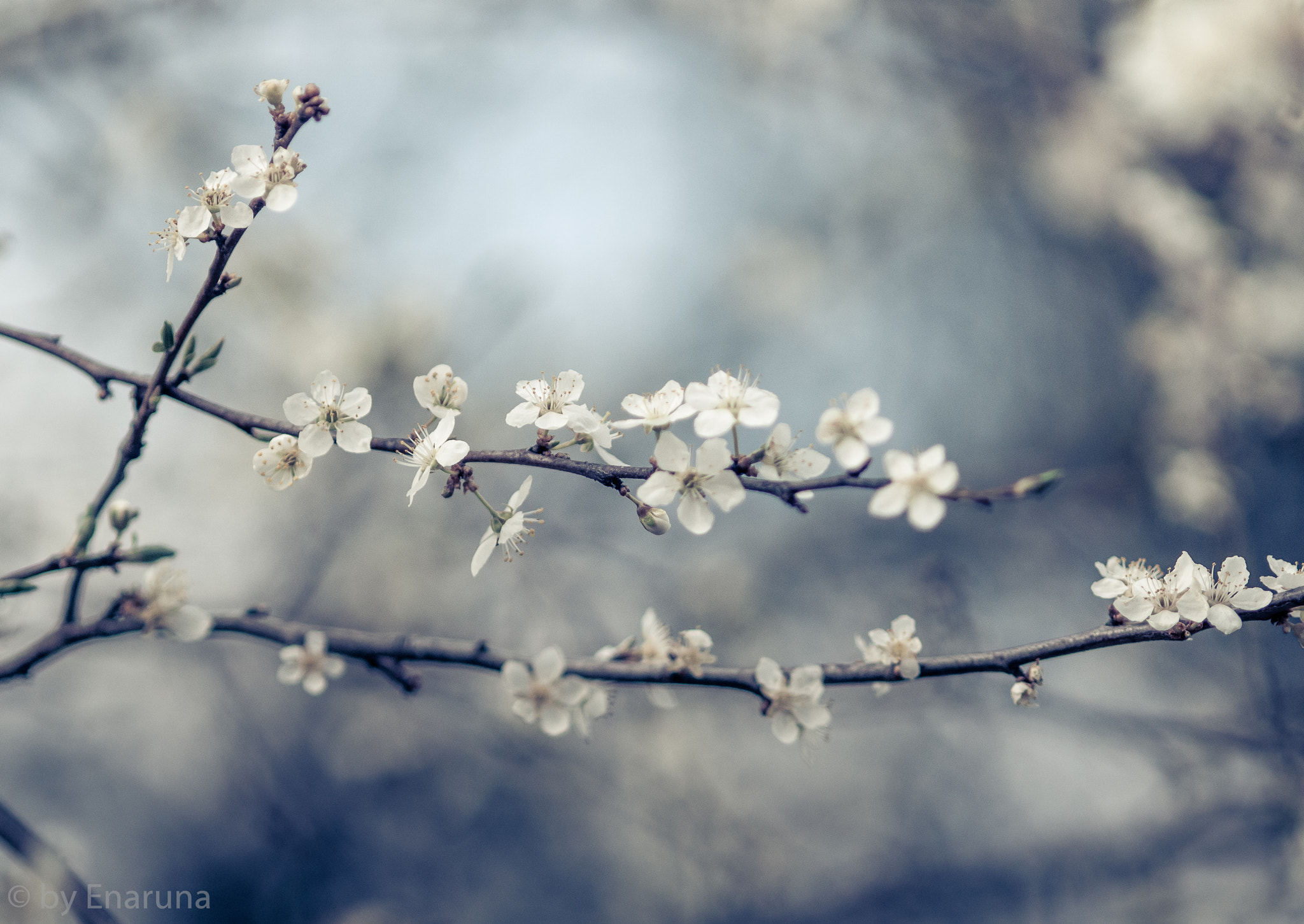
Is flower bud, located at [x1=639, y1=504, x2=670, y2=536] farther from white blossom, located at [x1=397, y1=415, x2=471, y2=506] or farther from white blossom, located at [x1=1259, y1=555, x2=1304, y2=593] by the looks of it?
white blossom, located at [x1=1259, y1=555, x2=1304, y2=593]

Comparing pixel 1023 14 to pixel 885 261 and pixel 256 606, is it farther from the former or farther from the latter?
pixel 256 606

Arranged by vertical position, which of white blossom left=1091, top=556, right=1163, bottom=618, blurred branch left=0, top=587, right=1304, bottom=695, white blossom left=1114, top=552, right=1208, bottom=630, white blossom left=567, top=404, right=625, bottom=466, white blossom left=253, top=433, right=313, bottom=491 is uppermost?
white blossom left=567, top=404, right=625, bottom=466

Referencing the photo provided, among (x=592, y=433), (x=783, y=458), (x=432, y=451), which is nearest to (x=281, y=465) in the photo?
(x=432, y=451)

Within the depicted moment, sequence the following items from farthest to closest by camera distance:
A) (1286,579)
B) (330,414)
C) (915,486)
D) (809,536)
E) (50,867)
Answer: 1. (809,536)
2. (330,414)
3. (1286,579)
4. (915,486)
5. (50,867)

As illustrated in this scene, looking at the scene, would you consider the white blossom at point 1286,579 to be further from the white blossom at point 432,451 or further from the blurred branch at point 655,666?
the white blossom at point 432,451

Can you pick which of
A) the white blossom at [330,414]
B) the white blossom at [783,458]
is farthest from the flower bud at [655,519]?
the white blossom at [330,414]

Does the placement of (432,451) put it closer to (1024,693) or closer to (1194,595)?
(1024,693)

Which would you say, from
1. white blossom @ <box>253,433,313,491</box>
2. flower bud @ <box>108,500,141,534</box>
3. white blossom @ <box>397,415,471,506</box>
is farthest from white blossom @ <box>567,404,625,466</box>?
flower bud @ <box>108,500,141,534</box>
